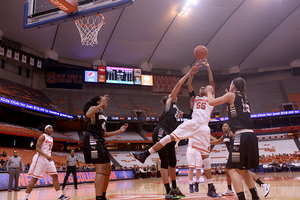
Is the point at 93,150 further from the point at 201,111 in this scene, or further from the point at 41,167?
the point at 201,111

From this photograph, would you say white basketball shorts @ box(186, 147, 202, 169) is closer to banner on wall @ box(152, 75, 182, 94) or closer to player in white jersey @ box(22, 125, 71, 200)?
player in white jersey @ box(22, 125, 71, 200)

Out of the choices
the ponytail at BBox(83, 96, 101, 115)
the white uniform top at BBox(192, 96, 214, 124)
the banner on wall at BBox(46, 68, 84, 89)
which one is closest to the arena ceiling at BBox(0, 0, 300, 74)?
the banner on wall at BBox(46, 68, 84, 89)

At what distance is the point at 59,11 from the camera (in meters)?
7.99

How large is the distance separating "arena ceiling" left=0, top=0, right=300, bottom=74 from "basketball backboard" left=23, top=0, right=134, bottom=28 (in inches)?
612

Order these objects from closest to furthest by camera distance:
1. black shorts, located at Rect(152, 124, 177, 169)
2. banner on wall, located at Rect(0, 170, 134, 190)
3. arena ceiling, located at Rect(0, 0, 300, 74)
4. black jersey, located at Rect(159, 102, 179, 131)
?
1. black shorts, located at Rect(152, 124, 177, 169)
2. black jersey, located at Rect(159, 102, 179, 131)
3. banner on wall, located at Rect(0, 170, 134, 190)
4. arena ceiling, located at Rect(0, 0, 300, 74)

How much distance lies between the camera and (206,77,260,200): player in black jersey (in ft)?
12.2

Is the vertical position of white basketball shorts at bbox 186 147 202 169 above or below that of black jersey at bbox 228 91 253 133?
below

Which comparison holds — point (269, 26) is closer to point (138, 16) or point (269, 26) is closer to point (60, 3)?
point (138, 16)

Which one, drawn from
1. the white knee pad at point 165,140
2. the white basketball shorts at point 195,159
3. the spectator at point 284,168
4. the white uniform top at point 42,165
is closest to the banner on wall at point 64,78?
the spectator at point 284,168

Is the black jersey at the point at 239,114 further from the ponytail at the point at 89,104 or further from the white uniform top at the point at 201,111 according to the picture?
the ponytail at the point at 89,104

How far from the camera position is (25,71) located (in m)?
29.5

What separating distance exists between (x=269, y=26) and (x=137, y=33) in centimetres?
1546

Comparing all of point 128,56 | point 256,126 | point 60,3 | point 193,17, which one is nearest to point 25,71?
point 128,56

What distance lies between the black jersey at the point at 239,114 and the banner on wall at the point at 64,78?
31024mm
